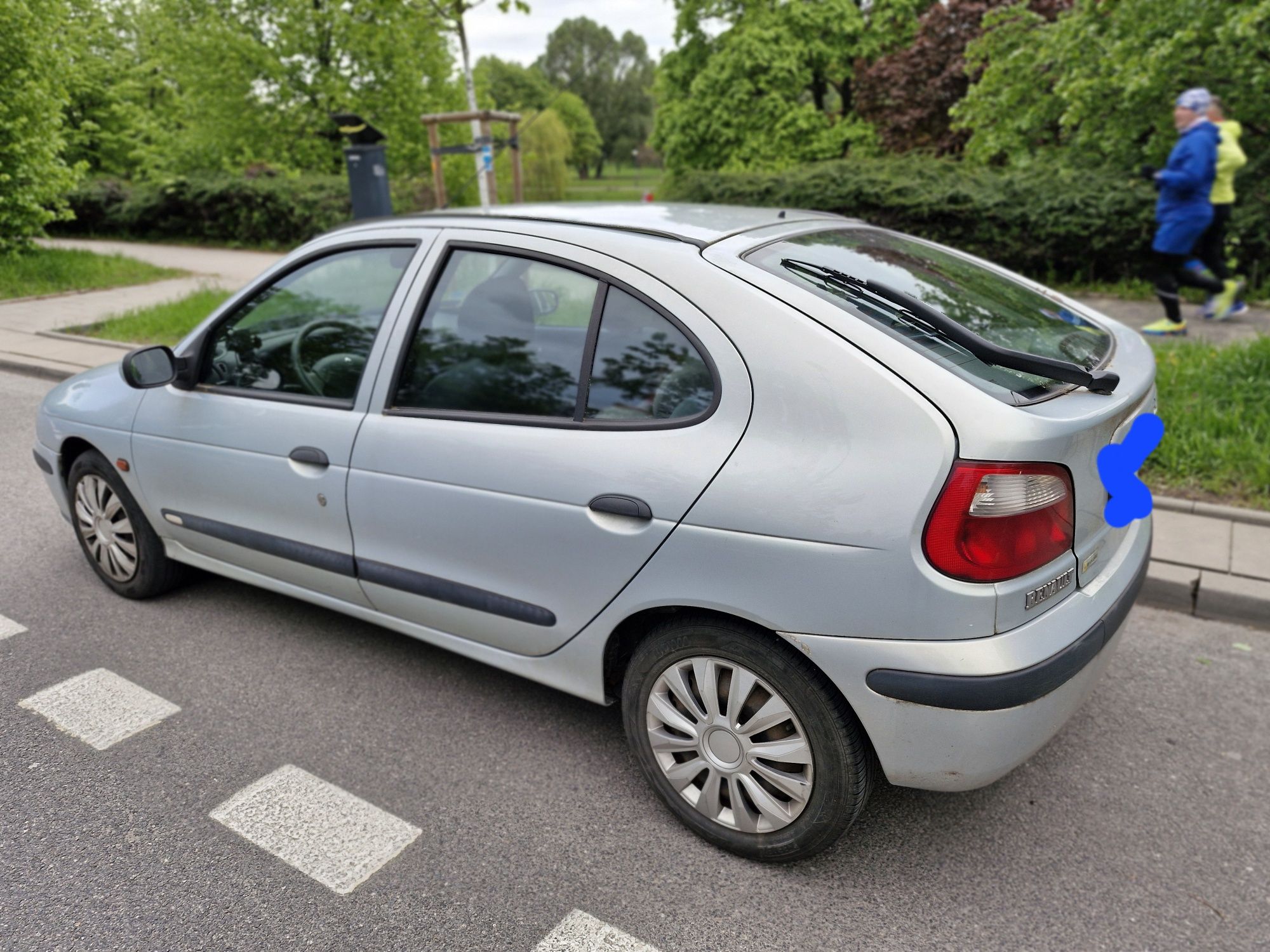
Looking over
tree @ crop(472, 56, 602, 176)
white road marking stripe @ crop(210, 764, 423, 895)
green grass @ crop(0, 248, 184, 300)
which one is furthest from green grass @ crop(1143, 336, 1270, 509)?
tree @ crop(472, 56, 602, 176)

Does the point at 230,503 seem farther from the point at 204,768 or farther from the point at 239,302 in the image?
the point at 204,768

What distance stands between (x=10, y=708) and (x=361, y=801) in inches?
54.7

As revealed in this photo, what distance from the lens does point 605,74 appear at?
92.5m

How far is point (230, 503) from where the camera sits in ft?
10.9

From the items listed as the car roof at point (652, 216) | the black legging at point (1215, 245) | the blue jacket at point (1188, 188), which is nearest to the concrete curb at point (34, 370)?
the car roof at point (652, 216)

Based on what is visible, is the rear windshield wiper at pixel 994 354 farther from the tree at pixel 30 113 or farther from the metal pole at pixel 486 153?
the tree at pixel 30 113

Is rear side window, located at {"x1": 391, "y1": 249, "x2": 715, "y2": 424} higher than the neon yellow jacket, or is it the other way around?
the neon yellow jacket

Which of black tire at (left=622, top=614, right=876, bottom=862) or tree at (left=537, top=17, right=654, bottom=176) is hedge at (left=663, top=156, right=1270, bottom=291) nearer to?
black tire at (left=622, top=614, right=876, bottom=862)

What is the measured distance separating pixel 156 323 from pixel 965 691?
9.95 metres

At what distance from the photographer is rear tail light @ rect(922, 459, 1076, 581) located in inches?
77.4

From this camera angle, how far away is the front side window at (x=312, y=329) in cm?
307

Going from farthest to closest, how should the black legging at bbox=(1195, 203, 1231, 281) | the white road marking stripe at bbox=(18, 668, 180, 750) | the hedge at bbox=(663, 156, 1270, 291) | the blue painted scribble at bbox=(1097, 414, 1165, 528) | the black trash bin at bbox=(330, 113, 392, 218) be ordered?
the black trash bin at bbox=(330, 113, 392, 218) → the hedge at bbox=(663, 156, 1270, 291) → the black legging at bbox=(1195, 203, 1231, 281) → the white road marking stripe at bbox=(18, 668, 180, 750) → the blue painted scribble at bbox=(1097, 414, 1165, 528)

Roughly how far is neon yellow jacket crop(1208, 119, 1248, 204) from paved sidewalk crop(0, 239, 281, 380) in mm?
9499

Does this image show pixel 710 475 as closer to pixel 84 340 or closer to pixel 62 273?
pixel 84 340
